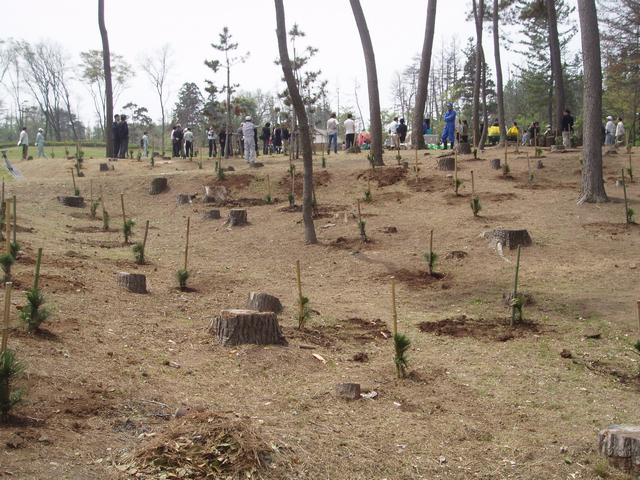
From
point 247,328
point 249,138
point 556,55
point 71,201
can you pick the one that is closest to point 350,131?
point 249,138

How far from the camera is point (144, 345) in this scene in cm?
503

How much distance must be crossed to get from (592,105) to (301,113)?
6.27 metres

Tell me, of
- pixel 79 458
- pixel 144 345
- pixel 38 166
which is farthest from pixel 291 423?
pixel 38 166

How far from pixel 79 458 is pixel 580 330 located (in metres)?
5.11

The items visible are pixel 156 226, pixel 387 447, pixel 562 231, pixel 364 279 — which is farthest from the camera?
pixel 156 226

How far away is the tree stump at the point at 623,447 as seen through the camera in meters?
3.27

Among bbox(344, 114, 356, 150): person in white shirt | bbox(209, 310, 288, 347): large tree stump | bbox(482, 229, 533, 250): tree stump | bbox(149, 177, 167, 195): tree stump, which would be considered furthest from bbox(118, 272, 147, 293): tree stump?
bbox(344, 114, 356, 150): person in white shirt

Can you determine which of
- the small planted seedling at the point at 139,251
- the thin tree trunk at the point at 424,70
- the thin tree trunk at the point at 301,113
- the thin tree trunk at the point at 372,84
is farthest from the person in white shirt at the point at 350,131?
the small planted seedling at the point at 139,251

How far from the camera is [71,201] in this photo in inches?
580

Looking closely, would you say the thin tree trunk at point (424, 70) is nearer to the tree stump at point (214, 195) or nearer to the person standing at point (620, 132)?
the tree stump at point (214, 195)

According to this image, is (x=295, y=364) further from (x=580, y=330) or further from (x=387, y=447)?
(x=580, y=330)

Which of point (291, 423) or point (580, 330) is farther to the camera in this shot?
point (580, 330)

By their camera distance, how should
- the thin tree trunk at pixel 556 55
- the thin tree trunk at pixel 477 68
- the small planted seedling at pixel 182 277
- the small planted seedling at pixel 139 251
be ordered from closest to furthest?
the small planted seedling at pixel 182 277 → the small planted seedling at pixel 139 251 → the thin tree trunk at pixel 556 55 → the thin tree trunk at pixel 477 68

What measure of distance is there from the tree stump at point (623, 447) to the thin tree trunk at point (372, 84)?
13347 mm
